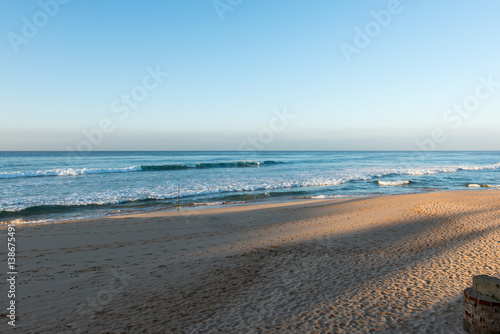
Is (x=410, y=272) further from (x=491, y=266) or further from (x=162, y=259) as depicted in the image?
(x=162, y=259)

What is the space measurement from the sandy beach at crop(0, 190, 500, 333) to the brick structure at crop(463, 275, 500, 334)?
19.5 inches

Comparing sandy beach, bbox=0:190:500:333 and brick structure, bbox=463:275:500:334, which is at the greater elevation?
brick structure, bbox=463:275:500:334

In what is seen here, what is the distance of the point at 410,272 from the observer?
6613 millimetres

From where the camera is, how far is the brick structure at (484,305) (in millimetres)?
3686

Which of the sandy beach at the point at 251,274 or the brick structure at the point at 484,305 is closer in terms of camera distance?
the brick structure at the point at 484,305

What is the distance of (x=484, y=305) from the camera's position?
3.75 metres

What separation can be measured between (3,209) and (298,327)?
1773cm

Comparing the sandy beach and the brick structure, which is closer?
the brick structure

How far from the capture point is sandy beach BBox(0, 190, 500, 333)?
4691 millimetres

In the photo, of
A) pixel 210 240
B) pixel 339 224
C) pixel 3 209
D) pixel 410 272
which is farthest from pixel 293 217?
pixel 3 209

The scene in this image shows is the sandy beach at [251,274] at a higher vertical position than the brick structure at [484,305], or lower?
lower

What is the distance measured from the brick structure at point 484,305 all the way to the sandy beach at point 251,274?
495 millimetres

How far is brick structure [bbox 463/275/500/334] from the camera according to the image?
369 cm

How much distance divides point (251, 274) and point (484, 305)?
4.17 m
